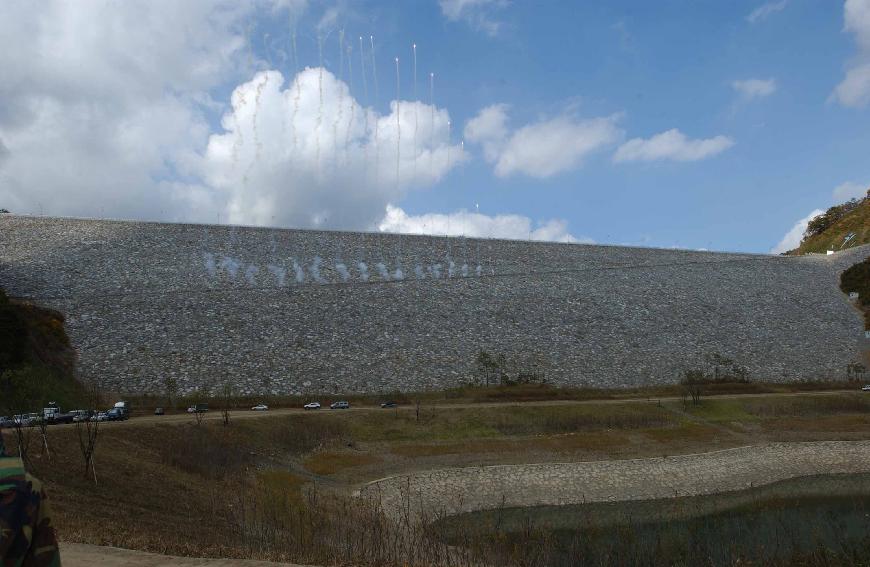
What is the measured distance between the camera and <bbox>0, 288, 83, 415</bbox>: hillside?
36312 mm

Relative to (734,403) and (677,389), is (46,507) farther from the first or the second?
(677,389)

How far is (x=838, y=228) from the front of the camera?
138000 millimetres

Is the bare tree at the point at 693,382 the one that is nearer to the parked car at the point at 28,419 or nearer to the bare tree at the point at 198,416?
the bare tree at the point at 198,416

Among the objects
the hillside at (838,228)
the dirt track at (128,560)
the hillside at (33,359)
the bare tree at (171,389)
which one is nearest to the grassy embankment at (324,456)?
the dirt track at (128,560)

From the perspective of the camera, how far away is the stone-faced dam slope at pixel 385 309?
55.8 meters

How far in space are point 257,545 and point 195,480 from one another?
1385cm

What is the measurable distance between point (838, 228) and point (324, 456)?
142 metres

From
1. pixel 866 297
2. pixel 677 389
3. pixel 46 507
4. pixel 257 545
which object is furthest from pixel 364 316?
pixel 866 297

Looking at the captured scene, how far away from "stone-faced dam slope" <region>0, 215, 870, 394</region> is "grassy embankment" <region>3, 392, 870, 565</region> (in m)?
10.8

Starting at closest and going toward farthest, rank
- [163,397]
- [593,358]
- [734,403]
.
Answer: [163,397] → [734,403] → [593,358]

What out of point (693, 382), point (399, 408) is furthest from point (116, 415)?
point (693, 382)

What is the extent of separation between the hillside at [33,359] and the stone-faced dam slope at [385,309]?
185cm

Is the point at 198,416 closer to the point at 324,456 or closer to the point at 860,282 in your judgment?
the point at 324,456

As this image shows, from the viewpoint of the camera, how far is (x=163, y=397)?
48.2m
